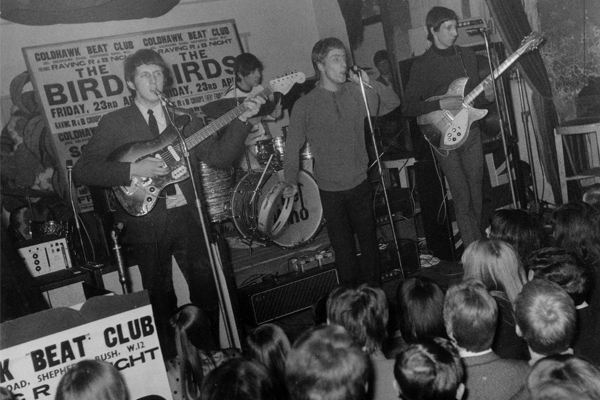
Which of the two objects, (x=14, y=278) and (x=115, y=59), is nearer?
(x=14, y=278)

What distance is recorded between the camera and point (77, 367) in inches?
85.6

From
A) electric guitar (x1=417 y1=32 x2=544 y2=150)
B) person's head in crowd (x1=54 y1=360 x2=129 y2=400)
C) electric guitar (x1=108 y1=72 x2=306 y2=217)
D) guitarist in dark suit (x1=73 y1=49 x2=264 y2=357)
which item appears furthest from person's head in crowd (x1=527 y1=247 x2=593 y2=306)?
electric guitar (x1=417 y1=32 x2=544 y2=150)

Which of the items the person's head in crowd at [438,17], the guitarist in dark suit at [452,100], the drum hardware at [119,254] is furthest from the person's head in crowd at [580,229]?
the drum hardware at [119,254]

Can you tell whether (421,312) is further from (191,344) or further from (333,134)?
(333,134)

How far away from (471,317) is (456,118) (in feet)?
9.99

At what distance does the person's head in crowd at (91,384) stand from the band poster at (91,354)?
1.33 feet

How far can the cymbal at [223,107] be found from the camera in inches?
263

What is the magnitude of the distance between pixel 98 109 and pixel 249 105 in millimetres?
3311

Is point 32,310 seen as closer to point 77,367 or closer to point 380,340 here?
point 77,367

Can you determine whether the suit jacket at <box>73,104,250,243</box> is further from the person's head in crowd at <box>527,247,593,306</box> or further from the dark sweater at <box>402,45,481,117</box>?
the person's head in crowd at <box>527,247,593,306</box>

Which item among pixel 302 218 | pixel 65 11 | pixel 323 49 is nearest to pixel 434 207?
pixel 302 218

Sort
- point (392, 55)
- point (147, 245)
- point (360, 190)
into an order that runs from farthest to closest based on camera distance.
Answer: point (392, 55) < point (360, 190) < point (147, 245)

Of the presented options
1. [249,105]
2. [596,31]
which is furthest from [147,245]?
[596,31]

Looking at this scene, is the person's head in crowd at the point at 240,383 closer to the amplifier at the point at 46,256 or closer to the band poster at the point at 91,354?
the band poster at the point at 91,354
